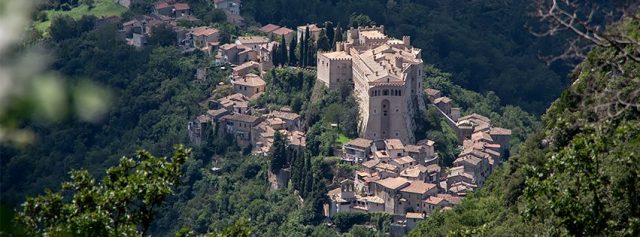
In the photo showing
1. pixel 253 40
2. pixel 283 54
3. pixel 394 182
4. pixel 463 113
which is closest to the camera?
pixel 394 182

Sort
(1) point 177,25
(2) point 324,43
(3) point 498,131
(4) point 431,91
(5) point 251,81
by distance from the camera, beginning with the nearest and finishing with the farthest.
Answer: (3) point 498,131 → (4) point 431,91 → (2) point 324,43 → (5) point 251,81 → (1) point 177,25

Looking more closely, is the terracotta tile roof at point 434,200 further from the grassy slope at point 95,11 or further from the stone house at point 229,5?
the grassy slope at point 95,11

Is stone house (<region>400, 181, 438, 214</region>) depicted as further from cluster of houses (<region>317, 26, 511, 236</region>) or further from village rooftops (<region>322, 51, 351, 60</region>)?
village rooftops (<region>322, 51, 351, 60</region>)

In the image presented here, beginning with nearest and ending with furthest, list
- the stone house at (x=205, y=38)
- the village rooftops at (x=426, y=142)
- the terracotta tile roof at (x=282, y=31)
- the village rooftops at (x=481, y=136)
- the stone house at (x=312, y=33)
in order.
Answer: the village rooftops at (x=426, y=142) < the village rooftops at (x=481, y=136) < the stone house at (x=312, y=33) < the stone house at (x=205, y=38) < the terracotta tile roof at (x=282, y=31)

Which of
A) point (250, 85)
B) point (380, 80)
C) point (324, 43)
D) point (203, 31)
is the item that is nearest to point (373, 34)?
point (324, 43)

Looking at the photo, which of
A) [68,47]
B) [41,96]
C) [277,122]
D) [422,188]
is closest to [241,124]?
[277,122]

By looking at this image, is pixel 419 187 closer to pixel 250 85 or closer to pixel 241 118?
pixel 241 118

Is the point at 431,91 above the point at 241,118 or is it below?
above

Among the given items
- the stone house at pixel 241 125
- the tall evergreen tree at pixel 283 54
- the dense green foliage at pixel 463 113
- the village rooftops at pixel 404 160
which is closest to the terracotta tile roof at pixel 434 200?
the village rooftops at pixel 404 160
